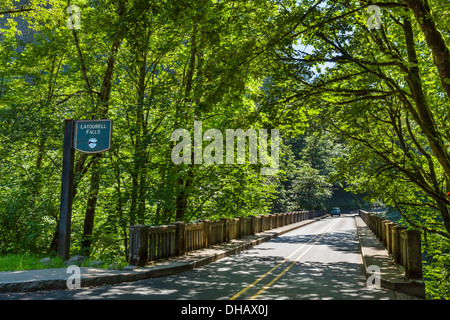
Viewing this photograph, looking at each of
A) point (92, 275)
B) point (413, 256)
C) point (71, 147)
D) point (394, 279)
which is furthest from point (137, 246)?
point (413, 256)

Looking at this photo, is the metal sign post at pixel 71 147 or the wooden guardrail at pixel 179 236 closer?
the wooden guardrail at pixel 179 236

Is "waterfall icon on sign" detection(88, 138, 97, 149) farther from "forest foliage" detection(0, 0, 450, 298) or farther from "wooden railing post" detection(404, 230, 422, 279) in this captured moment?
"wooden railing post" detection(404, 230, 422, 279)

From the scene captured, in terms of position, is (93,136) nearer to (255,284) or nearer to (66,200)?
(66,200)

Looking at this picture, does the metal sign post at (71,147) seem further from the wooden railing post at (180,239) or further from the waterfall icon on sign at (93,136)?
the wooden railing post at (180,239)

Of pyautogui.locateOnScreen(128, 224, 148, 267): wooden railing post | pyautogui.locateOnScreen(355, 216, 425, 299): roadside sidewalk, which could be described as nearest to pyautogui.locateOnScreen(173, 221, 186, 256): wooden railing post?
pyautogui.locateOnScreen(128, 224, 148, 267): wooden railing post

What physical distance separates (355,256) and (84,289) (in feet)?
38.7

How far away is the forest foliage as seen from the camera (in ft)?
33.9

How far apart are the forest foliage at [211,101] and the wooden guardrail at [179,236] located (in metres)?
1.38

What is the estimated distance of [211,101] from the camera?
10.3 meters

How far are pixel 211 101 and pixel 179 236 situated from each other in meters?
5.29

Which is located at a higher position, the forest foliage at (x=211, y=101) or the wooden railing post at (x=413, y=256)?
the forest foliage at (x=211, y=101)

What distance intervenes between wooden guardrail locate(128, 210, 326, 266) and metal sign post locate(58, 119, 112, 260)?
1.89m

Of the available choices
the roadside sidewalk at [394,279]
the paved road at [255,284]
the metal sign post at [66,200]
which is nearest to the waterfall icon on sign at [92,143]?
the metal sign post at [66,200]

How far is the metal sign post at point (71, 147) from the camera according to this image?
10.5 m
